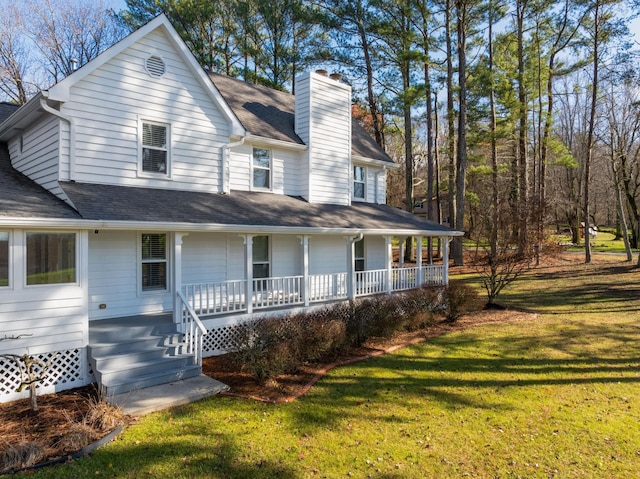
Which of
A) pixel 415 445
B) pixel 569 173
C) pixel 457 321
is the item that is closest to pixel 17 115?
pixel 415 445

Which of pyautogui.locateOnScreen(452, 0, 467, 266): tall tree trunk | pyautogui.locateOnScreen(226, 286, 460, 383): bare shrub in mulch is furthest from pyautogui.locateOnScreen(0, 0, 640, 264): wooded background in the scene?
pyautogui.locateOnScreen(226, 286, 460, 383): bare shrub in mulch

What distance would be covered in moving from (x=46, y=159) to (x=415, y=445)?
9547 millimetres

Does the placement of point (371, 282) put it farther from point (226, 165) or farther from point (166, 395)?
point (166, 395)

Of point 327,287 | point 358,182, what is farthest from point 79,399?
point 358,182

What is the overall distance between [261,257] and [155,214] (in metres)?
4.22

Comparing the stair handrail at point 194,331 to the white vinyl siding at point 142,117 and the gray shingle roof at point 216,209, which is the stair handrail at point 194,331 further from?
the white vinyl siding at point 142,117

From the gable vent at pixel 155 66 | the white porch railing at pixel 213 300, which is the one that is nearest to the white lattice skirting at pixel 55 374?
the white porch railing at pixel 213 300

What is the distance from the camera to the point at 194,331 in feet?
28.2

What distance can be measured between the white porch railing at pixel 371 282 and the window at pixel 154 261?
19.0 feet

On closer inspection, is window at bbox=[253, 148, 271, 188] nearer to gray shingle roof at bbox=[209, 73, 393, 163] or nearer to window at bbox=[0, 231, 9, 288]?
gray shingle roof at bbox=[209, 73, 393, 163]

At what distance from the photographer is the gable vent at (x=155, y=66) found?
10102 millimetres

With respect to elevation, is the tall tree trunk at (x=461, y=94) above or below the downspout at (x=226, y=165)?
above

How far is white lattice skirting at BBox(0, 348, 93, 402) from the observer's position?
22.5ft

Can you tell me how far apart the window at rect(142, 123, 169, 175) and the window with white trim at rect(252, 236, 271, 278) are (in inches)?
132
